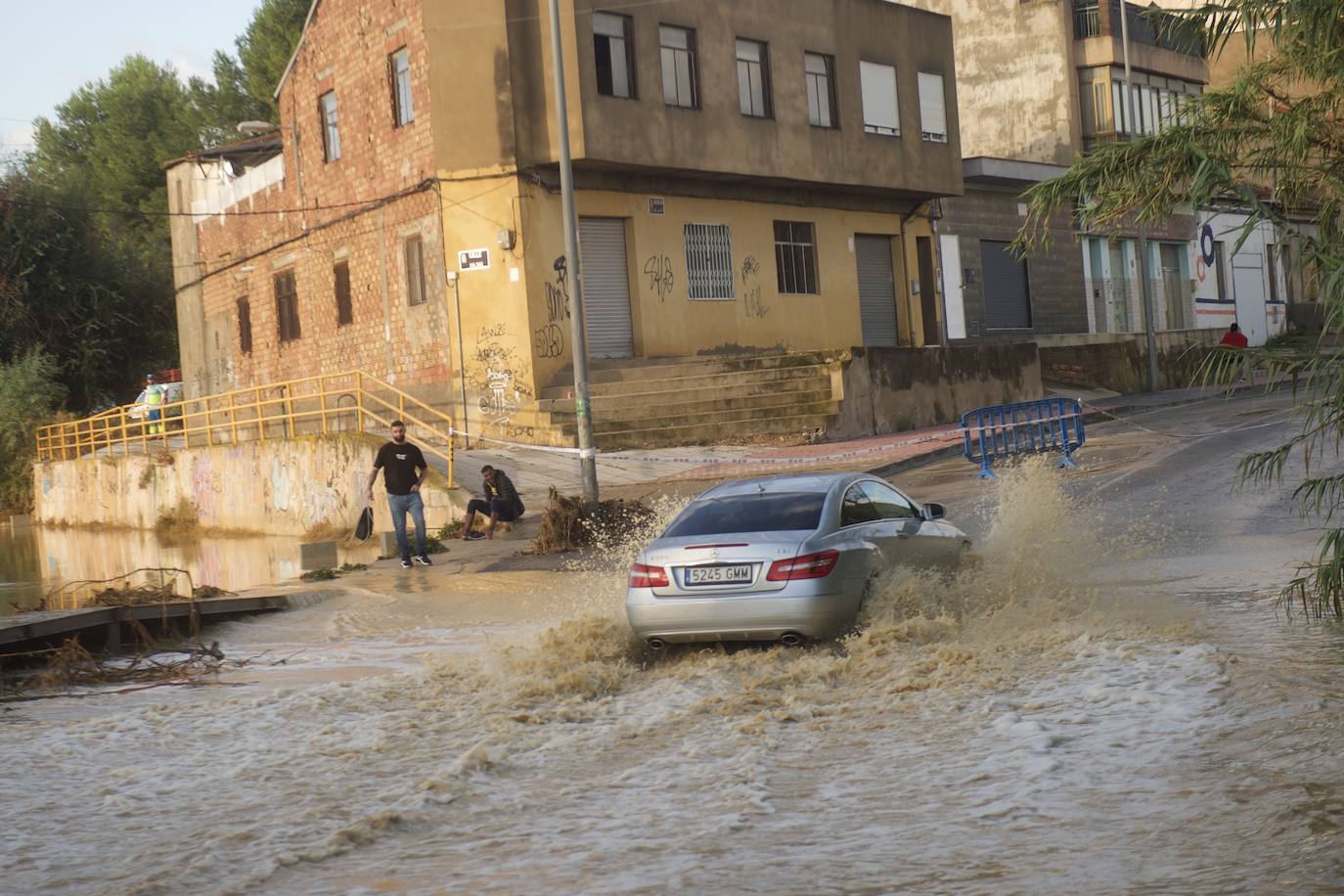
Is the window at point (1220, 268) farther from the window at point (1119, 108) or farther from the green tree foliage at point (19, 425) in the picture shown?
the green tree foliage at point (19, 425)

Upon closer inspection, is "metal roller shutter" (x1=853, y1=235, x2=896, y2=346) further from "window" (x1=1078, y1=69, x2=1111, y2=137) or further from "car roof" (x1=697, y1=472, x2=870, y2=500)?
"car roof" (x1=697, y1=472, x2=870, y2=500)

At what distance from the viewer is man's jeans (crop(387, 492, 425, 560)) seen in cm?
1936

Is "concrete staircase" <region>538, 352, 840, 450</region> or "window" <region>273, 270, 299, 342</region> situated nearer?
"concrete staircase" <region>538, 352, 840, 450</region>

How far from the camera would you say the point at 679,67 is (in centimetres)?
3012

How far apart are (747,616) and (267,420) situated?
1914 cm

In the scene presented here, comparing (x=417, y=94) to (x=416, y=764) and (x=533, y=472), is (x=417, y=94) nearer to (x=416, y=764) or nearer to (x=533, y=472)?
(x=533, y=472)

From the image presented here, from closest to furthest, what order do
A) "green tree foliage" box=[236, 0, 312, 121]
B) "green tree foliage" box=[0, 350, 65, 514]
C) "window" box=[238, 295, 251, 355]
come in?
"window" box=[238, 295, 251, 355]
"green tree foliage" box=[0, 350, 65, 514]
"green tree foliage" box=[236, 0, 312, 121]

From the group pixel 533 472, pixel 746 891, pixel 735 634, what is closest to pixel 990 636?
pixel 735 634

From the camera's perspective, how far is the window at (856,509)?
35.8 ft

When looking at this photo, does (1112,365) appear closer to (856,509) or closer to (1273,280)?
(1273,280)

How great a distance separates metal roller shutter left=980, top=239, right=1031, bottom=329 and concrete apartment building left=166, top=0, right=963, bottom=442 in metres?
3.45

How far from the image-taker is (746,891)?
545cm

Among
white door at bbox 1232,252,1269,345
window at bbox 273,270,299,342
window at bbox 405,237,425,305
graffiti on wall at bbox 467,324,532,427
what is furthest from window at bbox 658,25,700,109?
white door at bbox 1232,252,1269,345

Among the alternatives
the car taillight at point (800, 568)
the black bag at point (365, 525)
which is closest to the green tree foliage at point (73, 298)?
the black bag at point (365, 525)
